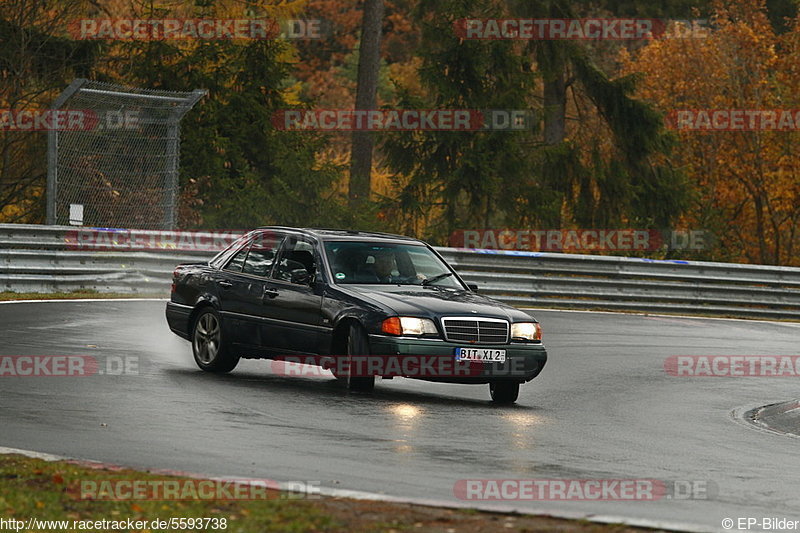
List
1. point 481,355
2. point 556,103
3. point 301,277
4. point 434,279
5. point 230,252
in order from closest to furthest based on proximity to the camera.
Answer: point 481,355 → point 301,277 → point 434,279 → point 230,252 → point 556,103

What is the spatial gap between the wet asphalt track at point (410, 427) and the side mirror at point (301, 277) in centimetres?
102

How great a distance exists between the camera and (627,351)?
2008 centimetres

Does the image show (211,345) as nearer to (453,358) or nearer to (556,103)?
(453,358)

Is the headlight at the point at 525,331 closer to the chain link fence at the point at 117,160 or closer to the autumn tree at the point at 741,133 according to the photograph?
the chain link fence at the point at 117,160

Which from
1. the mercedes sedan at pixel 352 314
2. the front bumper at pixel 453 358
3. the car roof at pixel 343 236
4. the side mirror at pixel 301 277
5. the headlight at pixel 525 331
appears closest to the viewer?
the front bumper at pixel 453 358

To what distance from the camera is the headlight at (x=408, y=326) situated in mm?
13344

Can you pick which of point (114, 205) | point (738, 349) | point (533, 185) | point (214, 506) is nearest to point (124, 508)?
point (214, 506)

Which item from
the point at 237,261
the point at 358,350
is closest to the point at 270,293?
the point at 237,261

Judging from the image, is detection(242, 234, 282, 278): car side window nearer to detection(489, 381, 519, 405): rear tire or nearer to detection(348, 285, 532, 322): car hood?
detection(348, 285, 532, 322): car hood

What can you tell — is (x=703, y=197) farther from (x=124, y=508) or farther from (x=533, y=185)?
(x=124, y=508)

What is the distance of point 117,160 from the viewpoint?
26469 millimetres

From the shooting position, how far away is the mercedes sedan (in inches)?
529

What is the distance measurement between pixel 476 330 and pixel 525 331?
0.60 metres

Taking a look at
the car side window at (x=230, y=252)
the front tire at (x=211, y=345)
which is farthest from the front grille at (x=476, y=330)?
the car side window at (x=230, y=252)
